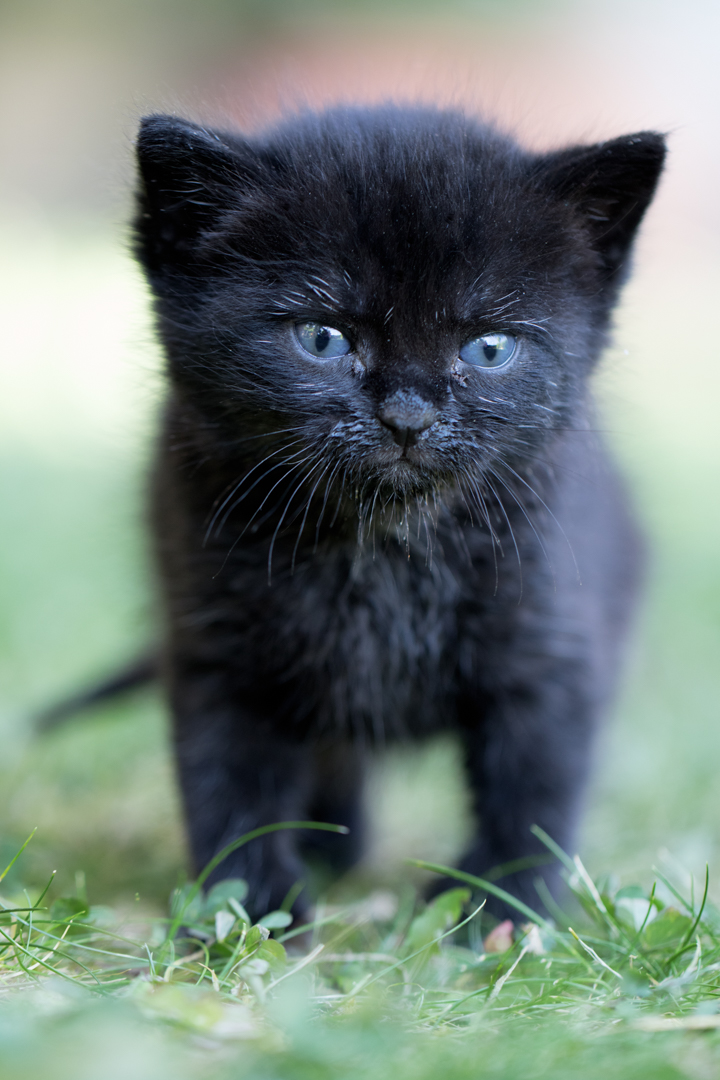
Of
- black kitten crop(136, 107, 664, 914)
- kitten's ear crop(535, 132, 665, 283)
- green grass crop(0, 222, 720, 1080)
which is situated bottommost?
green grass crop(0, 222, 720, 1080)

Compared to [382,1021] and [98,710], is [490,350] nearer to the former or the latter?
[382,1021]

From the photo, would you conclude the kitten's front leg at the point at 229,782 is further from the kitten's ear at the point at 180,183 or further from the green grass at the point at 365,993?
the kitten's ear at the point at 180,183

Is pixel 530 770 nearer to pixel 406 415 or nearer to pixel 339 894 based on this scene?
pixel 339 894

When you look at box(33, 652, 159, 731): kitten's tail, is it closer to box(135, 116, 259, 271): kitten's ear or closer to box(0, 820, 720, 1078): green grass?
box(0, 820, 720, 1078): green grass

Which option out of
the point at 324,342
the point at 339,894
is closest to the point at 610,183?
the point at 324,342

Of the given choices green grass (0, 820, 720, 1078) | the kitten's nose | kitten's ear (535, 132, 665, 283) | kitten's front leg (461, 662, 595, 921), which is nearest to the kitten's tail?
green grass (0, 820, 720, 1078)

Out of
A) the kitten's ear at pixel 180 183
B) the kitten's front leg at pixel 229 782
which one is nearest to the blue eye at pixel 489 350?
the kitten's ear at pixel 180 183
